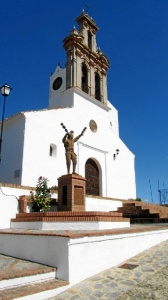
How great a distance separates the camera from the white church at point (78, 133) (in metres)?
13.0

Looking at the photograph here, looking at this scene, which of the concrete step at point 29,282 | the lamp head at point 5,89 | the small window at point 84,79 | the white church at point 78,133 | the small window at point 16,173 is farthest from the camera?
the small window at point 84,79

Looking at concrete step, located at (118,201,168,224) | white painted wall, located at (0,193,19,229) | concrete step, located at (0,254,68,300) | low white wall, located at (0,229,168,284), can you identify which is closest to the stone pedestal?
white painted wall, located at (0,193,19,229)

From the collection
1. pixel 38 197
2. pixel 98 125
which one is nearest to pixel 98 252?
pixel 38 197

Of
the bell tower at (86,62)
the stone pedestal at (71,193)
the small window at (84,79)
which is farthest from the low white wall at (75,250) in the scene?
the small window at (84,79)

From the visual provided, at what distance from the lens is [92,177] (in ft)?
56.7

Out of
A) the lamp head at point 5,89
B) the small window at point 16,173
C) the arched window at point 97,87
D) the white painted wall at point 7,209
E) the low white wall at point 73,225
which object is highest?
the arched window at point 97,87

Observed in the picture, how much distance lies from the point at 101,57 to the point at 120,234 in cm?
1809

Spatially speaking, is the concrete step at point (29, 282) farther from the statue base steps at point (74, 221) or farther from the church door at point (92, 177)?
the church door at point (92, 177)

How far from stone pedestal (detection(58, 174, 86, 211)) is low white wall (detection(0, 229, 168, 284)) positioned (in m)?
2.59

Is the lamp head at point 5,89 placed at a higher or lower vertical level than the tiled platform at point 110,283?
higher

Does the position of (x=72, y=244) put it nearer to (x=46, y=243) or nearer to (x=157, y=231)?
(x=46, y=243)

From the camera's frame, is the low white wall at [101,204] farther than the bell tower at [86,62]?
No

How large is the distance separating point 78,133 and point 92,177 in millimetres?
3168

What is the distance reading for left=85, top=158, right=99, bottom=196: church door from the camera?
16812 millimetres
